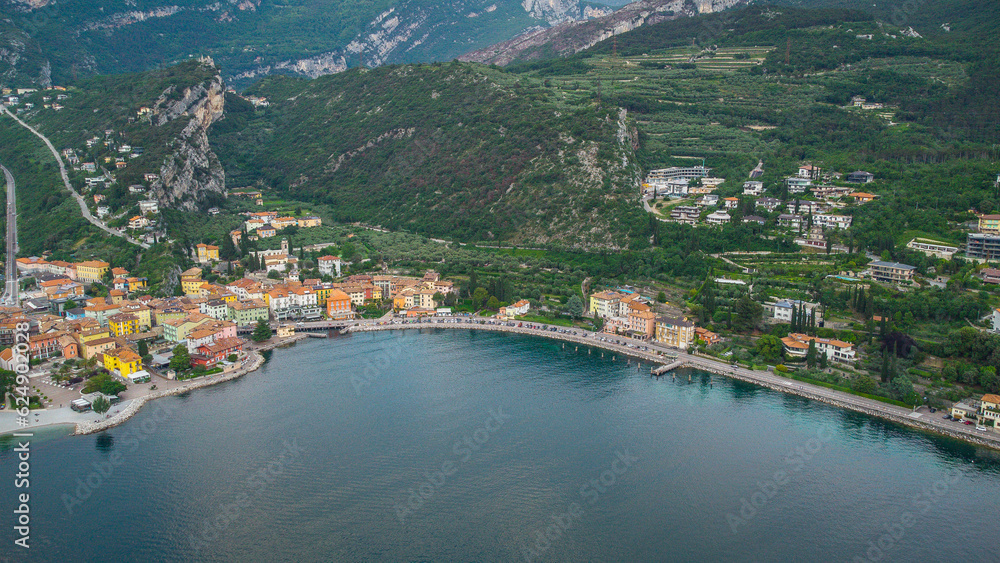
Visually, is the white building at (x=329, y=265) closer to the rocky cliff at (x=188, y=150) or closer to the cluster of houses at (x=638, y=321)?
the rocky cliff at (x=188, y=150)

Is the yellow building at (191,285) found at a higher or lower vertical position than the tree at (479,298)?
higher

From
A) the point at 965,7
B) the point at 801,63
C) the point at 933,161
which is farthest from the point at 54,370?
the point at 965,7

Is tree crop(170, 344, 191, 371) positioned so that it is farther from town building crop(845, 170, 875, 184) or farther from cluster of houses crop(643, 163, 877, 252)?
town building crop(845, 170, 875, 184)

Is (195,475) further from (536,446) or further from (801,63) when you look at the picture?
(801,63)

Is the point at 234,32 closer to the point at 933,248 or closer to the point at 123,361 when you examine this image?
the point at 123,361

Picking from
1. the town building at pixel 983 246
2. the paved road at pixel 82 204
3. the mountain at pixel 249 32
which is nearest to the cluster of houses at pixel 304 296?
the paved road at pixel 82 204

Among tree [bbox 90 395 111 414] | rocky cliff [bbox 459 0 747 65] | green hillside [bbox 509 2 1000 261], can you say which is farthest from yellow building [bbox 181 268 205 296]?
rocky cliff [bbox 459 0 747 65]
